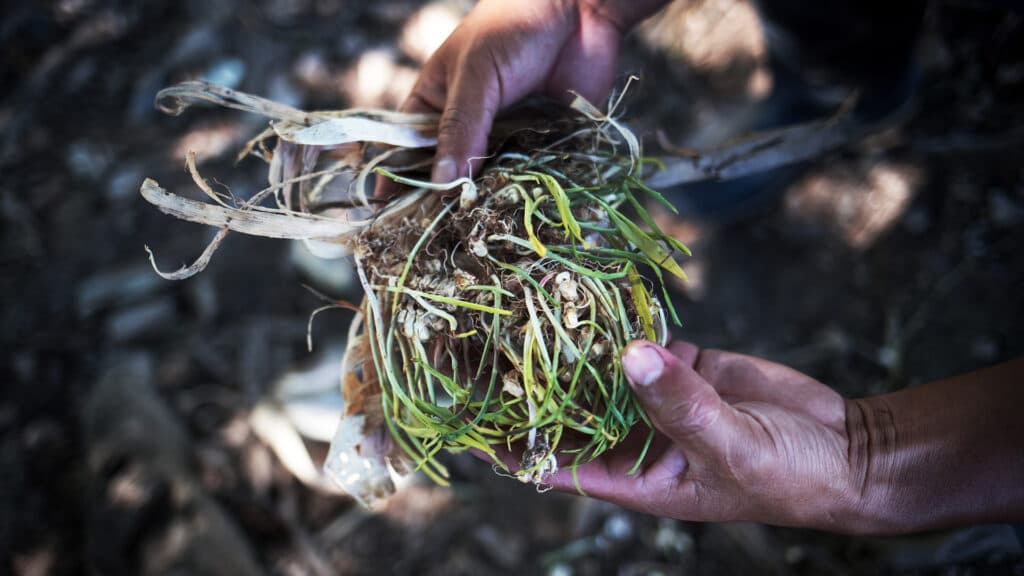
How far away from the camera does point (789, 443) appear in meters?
0.73

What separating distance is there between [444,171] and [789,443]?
22.5 inches

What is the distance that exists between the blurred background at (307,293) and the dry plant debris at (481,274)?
61cm

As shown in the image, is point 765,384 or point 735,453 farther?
point 765,384

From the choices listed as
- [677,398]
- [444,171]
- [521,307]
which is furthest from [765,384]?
[444,171]

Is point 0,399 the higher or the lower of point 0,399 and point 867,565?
the lower

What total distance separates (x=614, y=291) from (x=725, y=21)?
1.33 m

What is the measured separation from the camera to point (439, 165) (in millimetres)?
810

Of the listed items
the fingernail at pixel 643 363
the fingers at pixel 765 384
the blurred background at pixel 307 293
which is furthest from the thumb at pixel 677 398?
the blurred background at pixel 307 293

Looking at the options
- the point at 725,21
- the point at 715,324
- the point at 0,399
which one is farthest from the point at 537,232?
the point at 0,399

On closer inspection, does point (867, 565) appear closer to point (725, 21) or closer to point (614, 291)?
point (614, 291)

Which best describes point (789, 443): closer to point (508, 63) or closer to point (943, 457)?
point (943, 457)

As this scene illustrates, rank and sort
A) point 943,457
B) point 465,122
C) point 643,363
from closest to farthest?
point 643,363
point 943,457
point 465,122

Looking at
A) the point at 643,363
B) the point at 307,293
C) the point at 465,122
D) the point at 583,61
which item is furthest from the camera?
the point at 307,293

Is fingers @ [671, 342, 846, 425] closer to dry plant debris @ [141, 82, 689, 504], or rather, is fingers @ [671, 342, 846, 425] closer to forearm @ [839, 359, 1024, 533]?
forearm @ [839, 359, 1024, 533]
